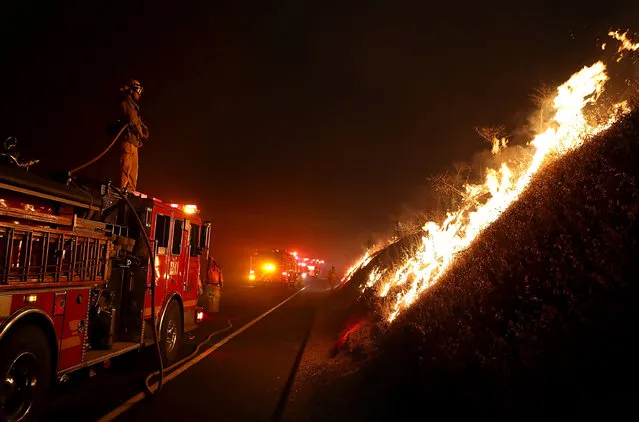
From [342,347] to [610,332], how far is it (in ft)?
24.8

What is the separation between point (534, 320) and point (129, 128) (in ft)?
27.7

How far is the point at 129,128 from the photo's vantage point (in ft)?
31.9

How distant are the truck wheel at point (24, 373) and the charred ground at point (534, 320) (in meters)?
3.56

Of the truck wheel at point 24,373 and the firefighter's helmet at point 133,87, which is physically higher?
the firefighter's helmet at point 133,87

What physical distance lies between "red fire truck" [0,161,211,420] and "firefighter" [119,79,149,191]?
1347mm

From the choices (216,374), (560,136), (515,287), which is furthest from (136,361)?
(560,136)

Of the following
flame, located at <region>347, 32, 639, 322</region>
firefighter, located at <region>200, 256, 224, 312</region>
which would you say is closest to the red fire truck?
flame, located at <region>347, 32, 639, 322</region>

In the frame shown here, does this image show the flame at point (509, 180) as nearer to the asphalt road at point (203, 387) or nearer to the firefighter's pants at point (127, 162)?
the asphalt road at point (203, 387)

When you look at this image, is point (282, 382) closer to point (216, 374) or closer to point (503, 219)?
point (216, 374)

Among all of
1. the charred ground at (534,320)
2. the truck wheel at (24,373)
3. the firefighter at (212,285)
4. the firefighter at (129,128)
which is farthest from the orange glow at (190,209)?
the firefighter at (212,285)

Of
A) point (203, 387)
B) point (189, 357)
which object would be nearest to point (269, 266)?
point (189, 357)

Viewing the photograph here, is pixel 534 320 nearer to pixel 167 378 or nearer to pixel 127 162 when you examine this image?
pixel 167 378

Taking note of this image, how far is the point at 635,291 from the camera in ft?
13.5

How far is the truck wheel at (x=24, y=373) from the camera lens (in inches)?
199
